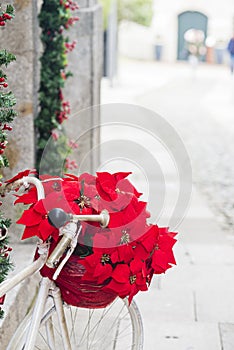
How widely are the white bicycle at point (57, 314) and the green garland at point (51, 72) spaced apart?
229 centimetres

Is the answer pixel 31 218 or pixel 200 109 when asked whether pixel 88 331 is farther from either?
pixel 200 109

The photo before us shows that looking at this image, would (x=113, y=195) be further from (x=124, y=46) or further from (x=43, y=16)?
(x=124, y=46)

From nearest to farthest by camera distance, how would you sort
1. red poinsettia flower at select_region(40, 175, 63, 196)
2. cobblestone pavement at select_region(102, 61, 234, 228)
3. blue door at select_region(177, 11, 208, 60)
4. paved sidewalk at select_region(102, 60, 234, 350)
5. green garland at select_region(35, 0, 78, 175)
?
red poinsettia flower at select_region(40, 175, 63, 196), paved sidewalk at select_region(102, 60, 234, 350), green garland at select_region(35, 0, 78, 175), cobblestone pavement at select_region(102, 61, 234, 228), blue door at select_region(177, 11, 208, 60)

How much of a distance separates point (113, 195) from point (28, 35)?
2350mm

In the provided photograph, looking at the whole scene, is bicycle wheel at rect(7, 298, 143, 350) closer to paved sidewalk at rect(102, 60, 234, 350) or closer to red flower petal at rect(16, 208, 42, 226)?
red flower petal at rect(16, 208, 42, 226)

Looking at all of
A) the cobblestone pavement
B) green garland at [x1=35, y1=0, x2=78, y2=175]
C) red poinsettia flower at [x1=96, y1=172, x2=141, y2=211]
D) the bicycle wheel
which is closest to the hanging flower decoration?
red poinsettia flower at [x1=96, y1=172, x2=141, y2=211]

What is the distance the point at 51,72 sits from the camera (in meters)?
5.81

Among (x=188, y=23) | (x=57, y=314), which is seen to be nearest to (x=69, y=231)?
(x=57, y=314)

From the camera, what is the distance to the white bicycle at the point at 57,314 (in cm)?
268

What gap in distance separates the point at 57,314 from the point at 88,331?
20.1 inches

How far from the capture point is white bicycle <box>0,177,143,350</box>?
268cm

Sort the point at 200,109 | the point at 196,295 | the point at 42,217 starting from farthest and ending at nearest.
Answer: the point at 200,109 < the point at 196,295 < the point at 42,217

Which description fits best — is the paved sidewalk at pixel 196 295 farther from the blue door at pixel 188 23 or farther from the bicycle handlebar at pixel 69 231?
the blue door at pixel 188 23

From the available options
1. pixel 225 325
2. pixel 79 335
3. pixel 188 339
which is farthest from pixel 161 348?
pixel 79 335
